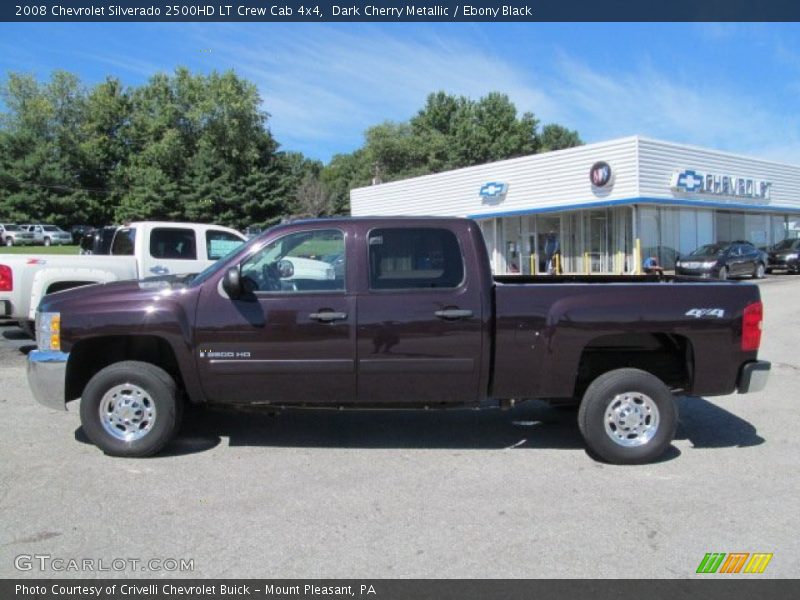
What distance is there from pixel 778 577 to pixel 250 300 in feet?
12.6

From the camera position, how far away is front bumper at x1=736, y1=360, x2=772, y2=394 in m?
5.20

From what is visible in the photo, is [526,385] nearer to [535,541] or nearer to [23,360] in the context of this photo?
[535,541]

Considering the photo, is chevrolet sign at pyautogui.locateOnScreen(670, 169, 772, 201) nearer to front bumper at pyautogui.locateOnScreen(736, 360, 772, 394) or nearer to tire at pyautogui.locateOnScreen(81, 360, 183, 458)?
front bumper at pyautogui.locateOnScreen(736, 360, 772, 394)

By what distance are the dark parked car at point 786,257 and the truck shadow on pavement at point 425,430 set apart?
25.5 metres

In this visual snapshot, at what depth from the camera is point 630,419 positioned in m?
5.21

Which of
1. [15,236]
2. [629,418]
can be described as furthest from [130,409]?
[15,236]

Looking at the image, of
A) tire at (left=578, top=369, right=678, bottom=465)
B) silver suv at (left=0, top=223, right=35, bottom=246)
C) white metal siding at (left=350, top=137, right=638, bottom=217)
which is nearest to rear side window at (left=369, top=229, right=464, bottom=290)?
tire at (left=578, top=369, right=678, bottom=465)

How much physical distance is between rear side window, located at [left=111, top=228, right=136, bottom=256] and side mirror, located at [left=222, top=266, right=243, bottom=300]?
6.48 m

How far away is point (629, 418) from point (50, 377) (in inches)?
179

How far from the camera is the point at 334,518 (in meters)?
4.20

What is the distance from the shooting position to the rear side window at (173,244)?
10.8 meters

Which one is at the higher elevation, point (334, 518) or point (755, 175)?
point (755, 175)

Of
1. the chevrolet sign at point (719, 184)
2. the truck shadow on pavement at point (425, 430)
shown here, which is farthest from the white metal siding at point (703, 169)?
the truck shadow on pavement at point (425, 430)
